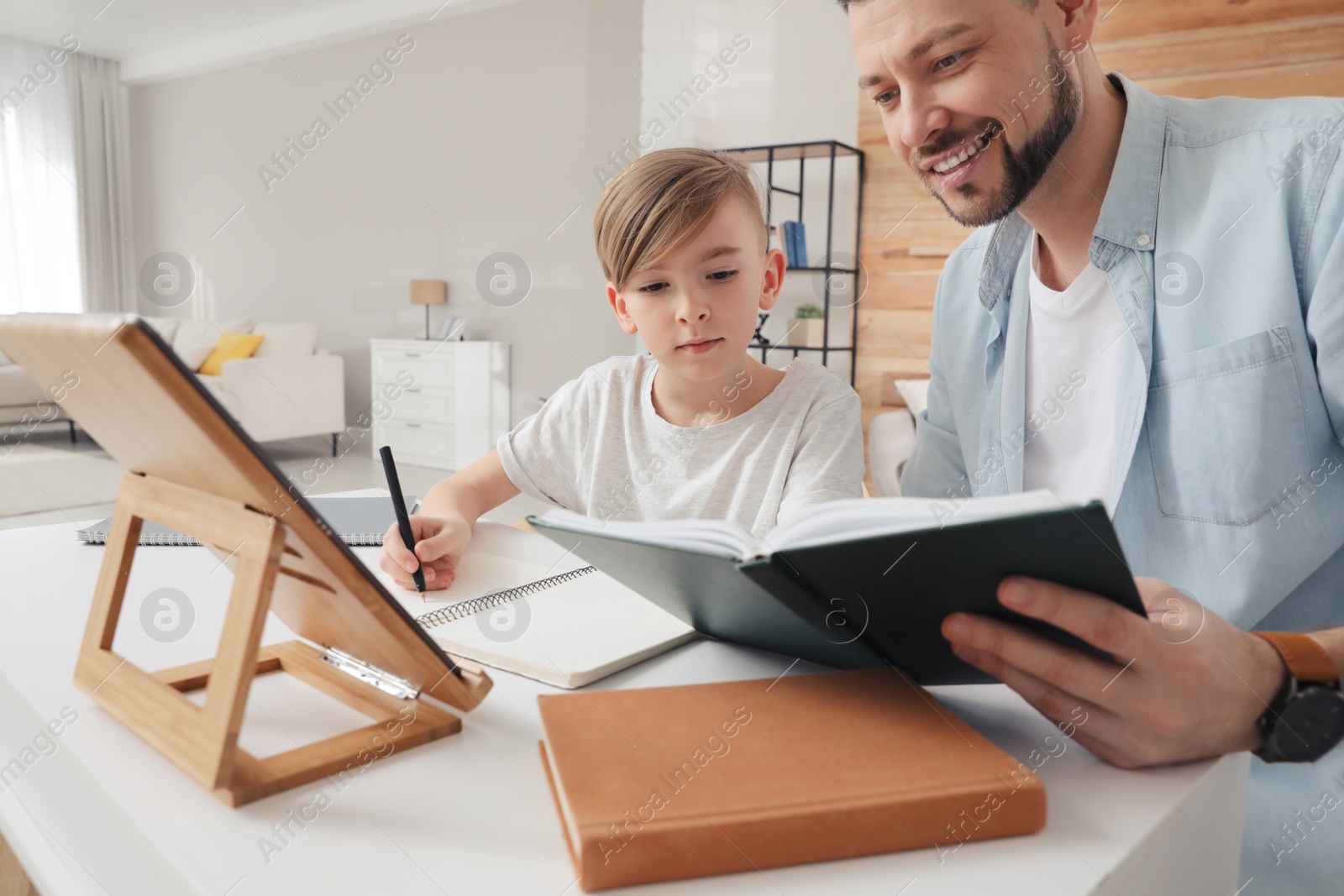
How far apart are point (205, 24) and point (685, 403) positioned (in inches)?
275

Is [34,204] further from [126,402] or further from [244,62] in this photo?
[126,402]

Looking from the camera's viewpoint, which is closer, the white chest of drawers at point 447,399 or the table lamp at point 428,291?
the white chest of drawers at point 447,399

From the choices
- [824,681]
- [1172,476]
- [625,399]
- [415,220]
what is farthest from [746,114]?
[824,681]

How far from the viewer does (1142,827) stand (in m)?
0.46

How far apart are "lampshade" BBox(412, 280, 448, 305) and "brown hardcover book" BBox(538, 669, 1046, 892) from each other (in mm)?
5318

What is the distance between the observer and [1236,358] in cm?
94

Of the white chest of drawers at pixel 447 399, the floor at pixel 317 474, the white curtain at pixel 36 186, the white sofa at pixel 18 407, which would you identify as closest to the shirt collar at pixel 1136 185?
the floor at pixel 317 474

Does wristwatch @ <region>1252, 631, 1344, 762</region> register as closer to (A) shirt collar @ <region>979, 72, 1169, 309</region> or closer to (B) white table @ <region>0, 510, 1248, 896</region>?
(B) white table @ <region>0, 510, 1248, 896</region>

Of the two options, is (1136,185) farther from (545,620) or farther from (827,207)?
(827,207)

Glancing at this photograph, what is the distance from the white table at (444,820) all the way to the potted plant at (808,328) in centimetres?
358

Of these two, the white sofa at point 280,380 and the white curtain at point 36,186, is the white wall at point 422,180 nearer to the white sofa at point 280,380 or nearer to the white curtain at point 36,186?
the white sofa at point 280,380

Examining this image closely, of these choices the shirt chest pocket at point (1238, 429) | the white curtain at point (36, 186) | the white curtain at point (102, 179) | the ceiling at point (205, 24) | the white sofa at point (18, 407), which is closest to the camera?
the shirt chest pocket at point (1238, 429)

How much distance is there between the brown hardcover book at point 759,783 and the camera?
0.41m

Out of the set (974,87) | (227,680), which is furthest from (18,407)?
(227,680)
